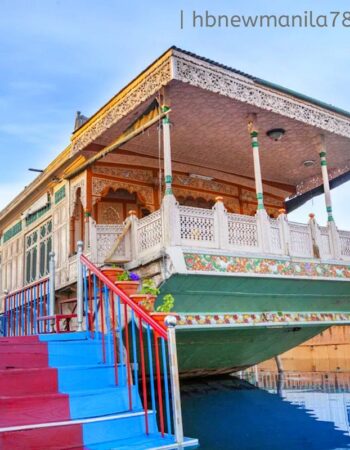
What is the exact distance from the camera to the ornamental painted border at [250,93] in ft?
23.8

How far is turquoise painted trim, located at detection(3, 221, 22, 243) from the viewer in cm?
1314

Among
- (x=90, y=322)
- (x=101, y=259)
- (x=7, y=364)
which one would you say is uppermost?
(x=101, y=259)

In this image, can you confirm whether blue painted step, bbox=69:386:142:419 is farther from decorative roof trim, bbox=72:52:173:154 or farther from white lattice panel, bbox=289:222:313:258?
white lattice panel, bbox=289:222:313:258

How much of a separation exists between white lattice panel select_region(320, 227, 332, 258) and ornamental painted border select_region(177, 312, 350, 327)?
1.24 metres

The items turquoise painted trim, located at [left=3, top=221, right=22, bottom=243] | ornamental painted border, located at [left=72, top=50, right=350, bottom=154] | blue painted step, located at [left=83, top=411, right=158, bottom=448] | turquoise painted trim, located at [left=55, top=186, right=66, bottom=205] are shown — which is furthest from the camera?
turquoise painted trim, located at [left=3, top=221, right=22, bottom=243]

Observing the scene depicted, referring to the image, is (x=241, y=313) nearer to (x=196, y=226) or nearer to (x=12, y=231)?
(x=196, y=226)

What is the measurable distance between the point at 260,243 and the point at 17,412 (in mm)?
5228

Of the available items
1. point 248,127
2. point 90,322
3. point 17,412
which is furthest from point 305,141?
point 17,412

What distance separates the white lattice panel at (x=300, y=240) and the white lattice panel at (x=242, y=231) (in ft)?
2.67

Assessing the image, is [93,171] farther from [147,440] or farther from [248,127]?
[147,440]

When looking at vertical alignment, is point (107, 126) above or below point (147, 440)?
above

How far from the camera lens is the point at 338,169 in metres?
11.5

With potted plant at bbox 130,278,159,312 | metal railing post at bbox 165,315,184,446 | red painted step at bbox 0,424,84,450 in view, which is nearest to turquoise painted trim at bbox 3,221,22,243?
potted plant at bbox 130,278,159,312

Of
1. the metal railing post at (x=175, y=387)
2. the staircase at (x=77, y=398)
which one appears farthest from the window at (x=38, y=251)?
the metal railing post at (x=175, y=387)
